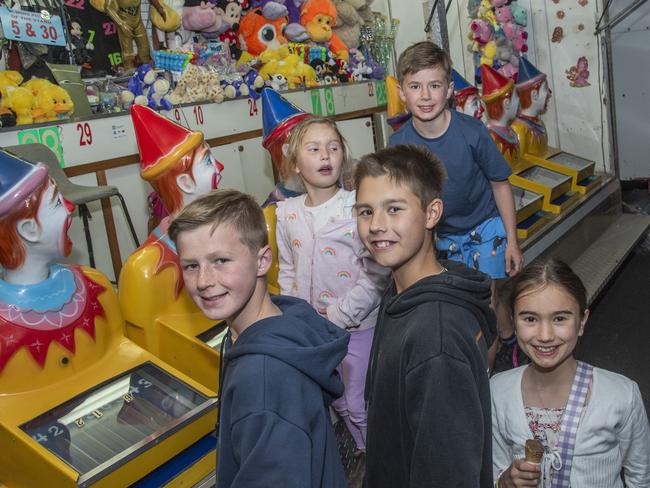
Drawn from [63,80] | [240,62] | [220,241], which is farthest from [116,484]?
[240,62]

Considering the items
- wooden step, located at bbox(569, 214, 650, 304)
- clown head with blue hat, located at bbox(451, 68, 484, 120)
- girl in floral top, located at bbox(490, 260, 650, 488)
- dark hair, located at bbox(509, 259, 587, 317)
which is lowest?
wooden step, located at bbox(569, 214, 650, 304)

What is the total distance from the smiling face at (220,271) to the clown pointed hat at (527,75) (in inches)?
161

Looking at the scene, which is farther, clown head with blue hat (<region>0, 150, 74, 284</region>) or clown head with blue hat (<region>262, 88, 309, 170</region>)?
clown head with blue hat (<region>262, 88, 309, 170</region>)

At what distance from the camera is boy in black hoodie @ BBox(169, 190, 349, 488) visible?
3.35 feet

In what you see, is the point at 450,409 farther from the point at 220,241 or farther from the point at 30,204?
the point at 30,204

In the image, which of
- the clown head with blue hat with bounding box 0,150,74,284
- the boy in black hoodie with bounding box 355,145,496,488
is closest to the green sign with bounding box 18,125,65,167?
the clown head with blue hat with bounding box 0,150,74,284

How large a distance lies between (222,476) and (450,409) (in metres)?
0.44

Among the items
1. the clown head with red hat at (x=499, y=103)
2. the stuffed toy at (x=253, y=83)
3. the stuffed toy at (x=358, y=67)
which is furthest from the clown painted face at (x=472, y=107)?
the stuffed toy at (x=253, y=83)

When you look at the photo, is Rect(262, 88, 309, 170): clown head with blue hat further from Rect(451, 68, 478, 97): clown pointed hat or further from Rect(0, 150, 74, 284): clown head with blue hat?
Rect(451, 68, 478, 97): clown pointed hat

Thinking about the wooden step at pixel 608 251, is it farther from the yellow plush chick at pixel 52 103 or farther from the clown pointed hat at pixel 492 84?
the yellow plush chick at pixel 52 103

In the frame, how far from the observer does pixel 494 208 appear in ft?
8.31

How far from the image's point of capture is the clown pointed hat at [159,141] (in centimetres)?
220

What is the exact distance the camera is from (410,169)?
1370 mm

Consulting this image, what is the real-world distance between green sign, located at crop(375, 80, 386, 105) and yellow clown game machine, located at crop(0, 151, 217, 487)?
11.0ft
